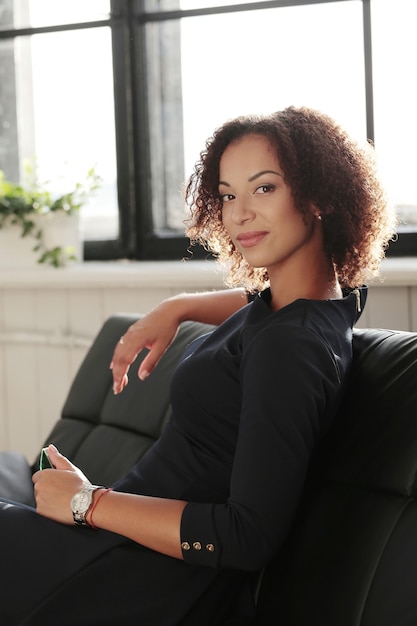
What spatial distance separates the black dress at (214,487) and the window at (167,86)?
4.15 feet

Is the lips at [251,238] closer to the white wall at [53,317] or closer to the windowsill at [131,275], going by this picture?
the windowsill at [131,275]

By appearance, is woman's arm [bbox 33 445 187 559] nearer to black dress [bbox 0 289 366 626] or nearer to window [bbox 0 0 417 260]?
black dress [bbox 0 289 366 626]

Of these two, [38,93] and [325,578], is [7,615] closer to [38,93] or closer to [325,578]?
[325,578]

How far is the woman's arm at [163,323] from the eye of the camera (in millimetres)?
1829

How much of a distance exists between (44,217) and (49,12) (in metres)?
0.72

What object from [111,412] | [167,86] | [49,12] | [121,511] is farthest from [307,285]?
[49,12]

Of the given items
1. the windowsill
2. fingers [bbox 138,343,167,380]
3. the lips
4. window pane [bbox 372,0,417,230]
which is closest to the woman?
the lips

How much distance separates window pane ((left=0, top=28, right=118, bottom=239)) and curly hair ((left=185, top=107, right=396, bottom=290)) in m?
1.51

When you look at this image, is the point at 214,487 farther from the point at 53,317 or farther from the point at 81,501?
the point at 53,317

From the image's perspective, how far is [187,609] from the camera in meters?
1.40

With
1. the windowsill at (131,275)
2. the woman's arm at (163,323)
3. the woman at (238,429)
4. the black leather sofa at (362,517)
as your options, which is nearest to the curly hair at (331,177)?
the woman at (238,429)

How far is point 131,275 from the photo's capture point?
8.93 feet

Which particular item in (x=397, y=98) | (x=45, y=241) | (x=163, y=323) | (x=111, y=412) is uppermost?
(x=397, y=98)

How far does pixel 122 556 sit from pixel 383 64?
1.74 meters
